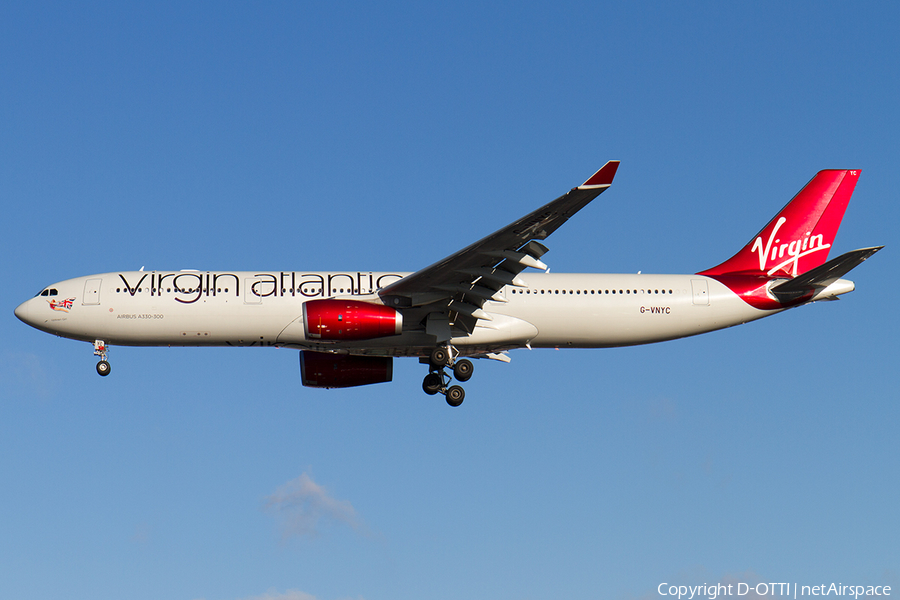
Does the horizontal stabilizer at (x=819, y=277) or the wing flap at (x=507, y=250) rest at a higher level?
the wing flap at (x=507, y=250)

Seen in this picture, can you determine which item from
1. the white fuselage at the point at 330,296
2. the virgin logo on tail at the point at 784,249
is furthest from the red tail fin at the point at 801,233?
the white fuselage at the point at 330,296

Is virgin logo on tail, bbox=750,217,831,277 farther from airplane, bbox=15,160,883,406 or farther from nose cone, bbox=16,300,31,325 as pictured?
nose cone, bbox=16,300,31,325

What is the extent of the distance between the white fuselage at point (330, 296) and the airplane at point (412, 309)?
0.15ft

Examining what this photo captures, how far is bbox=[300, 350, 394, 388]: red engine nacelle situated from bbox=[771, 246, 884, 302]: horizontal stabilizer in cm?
1393

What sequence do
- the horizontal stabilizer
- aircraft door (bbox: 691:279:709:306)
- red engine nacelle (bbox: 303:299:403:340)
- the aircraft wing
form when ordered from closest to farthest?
1. the aircraft wing
2. red engine nacelle (bbox: 303:299:403:340)
3. the horizontal stabilizer
4. aircraft door (bbox: 691:279:709:306)

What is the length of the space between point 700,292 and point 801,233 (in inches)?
218

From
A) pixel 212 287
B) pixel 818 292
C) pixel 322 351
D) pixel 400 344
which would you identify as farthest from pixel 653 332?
pixel 212 287

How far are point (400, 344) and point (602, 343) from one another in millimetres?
6991

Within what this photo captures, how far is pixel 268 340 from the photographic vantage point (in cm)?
3394

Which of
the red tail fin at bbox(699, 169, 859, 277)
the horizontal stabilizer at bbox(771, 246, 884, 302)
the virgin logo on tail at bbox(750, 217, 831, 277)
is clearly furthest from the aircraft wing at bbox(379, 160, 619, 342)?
the virgin logo on tail at bbox(750, 217, 831, 277)

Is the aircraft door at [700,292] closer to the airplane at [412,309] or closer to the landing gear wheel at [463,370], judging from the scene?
the airplane at [412,309]

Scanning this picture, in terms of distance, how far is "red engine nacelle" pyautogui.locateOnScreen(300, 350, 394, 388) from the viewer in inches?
1438

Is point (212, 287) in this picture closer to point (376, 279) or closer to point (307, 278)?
point (307, 278)

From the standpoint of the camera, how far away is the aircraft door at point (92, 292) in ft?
112
